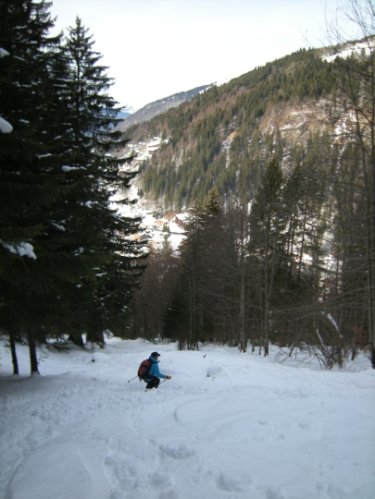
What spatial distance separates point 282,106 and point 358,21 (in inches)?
4915

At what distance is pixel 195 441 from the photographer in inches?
199

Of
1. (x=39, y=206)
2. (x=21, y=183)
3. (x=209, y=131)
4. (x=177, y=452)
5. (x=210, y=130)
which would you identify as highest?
(x=210, y=130)

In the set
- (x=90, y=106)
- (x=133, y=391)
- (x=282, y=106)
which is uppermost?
(x=282, y=106)

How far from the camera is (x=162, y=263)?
47.5 meters

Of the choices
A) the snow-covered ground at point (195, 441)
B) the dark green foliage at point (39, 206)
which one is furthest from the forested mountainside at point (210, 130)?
the snow-covered ground at point (195, 441)

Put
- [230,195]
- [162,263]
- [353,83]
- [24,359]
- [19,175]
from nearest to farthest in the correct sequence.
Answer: [19,175], [353,83], [24,359], [230,195], [162,263]

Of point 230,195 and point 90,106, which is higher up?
point 90,106

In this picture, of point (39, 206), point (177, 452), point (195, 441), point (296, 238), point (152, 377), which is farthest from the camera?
point (296, 238)

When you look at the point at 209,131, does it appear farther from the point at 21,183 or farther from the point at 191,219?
the point at 21,183

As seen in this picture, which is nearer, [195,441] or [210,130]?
[195,441]

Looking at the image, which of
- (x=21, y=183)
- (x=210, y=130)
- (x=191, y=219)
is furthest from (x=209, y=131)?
(x=21, y=183)

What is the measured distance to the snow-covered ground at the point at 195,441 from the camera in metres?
3.96

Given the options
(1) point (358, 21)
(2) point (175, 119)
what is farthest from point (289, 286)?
(2) point (175, 119)

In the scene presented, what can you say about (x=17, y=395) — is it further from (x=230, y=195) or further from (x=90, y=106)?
(x=230, y=195)
